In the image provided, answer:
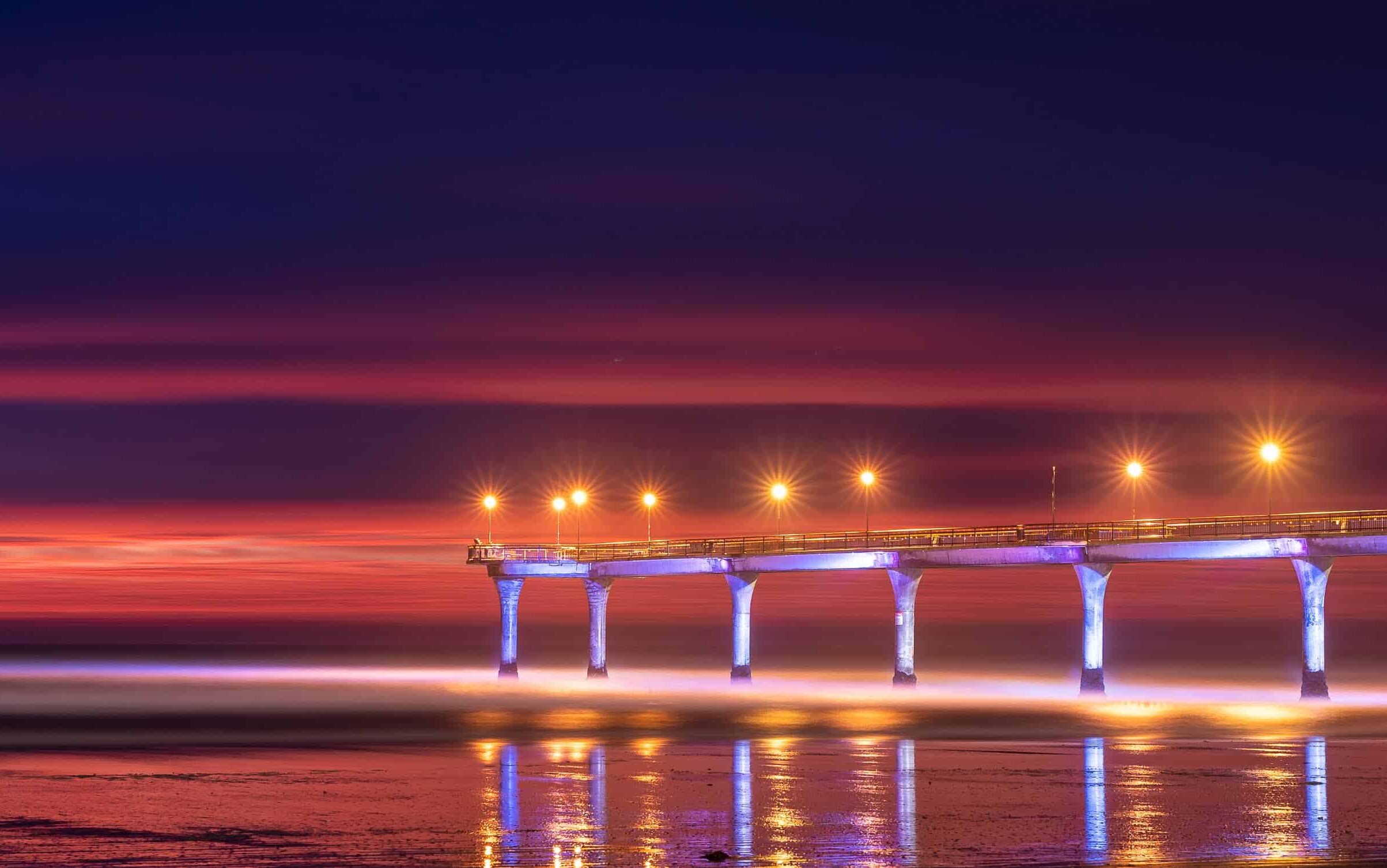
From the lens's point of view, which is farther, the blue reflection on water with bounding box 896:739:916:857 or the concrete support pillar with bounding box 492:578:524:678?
the concrete support pillar with bounding box 492:578:524:678

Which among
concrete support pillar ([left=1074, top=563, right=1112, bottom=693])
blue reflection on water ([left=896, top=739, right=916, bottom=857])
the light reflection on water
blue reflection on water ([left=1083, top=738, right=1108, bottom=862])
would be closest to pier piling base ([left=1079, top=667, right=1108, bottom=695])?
concrete support pillar ([left=1074, top=563, right=1112, bottom=693])

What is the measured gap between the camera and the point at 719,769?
44469 mm

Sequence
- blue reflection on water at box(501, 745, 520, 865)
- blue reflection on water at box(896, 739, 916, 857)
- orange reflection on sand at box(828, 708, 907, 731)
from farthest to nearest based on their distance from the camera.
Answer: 1. orange reflection on sand at box(828, 708, 907, 731)
2. blue reflection on water at box(896, 739, 916, 857)
3. blue reflection on water at box(501, 745, 520, 865)

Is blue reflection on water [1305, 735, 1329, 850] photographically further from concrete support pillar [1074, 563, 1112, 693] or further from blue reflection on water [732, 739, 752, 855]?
concrete support pillar [1074, 563, 1112, 693]

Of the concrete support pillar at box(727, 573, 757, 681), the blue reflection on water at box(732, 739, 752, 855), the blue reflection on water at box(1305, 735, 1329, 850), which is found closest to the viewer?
the blue reflection on water at box(732, 739, 752, 855)

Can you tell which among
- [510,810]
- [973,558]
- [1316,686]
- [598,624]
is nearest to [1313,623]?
[1316,686]

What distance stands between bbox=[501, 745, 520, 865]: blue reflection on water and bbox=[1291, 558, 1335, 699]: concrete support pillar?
41.2 m

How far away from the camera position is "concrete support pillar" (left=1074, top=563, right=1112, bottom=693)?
8544cm

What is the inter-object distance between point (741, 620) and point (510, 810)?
68.7 m

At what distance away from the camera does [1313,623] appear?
79.0m

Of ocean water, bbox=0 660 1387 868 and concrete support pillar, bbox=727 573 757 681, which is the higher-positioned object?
concrete support pillar, bbox=727 573 757 681

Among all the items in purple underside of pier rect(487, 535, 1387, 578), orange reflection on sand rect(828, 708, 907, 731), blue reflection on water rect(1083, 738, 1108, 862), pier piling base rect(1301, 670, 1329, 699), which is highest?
purple underside of pier rect(487, 535, 1387, 578)

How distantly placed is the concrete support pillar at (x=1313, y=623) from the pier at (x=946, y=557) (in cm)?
6

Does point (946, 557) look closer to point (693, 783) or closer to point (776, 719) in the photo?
point (776, 719)
